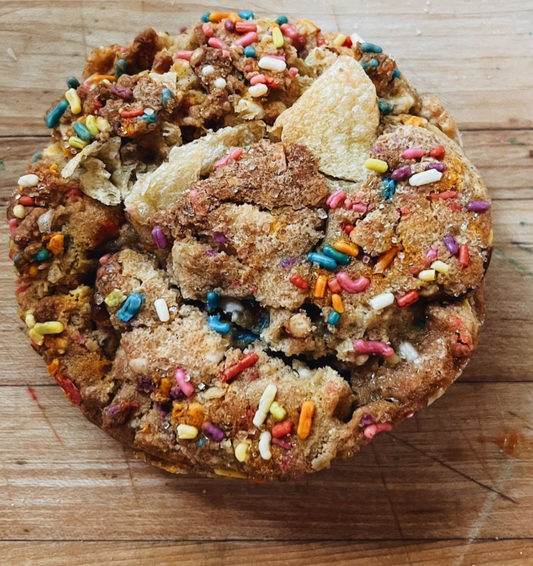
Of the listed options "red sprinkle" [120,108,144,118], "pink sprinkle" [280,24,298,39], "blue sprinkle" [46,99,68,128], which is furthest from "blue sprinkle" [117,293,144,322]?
"pink sprinkle" [280,24,298,39]

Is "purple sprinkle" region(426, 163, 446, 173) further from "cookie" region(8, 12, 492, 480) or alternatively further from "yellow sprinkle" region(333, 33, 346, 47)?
"yellow sprinkle" region(333, 33, 346, 47)

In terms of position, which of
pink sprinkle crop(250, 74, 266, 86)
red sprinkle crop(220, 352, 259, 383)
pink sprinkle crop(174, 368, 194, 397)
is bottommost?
pink sprinkle crop(174, 368, 194, 397)

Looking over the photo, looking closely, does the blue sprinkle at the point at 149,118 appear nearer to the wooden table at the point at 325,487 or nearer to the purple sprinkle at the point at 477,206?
the wooden table at the point at 325,487

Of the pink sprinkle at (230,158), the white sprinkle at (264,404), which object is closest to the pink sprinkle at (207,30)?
the pink sprinkle at (230,158)

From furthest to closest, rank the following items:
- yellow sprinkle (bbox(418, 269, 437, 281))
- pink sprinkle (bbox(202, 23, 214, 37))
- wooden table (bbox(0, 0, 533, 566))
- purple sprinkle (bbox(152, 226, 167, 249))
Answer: wooden table (bbox(0, 0, 533, 566))
pink sprinkle (bbox(202, 23, 214, 37))
purple sprinkle (bbox(152, 226, 167, 249))
yellow sprinkle (bbox(418, 269, 437, 281))

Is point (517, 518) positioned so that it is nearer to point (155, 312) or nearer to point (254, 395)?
point (254, 395)

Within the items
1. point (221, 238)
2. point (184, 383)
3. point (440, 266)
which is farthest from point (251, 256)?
point (440, 266)
